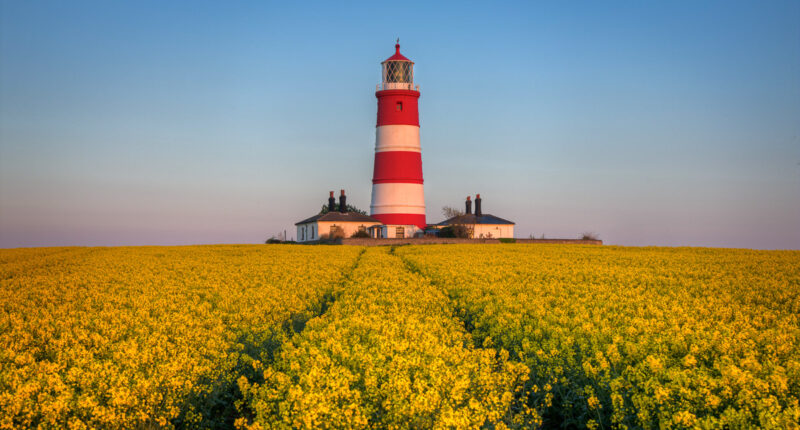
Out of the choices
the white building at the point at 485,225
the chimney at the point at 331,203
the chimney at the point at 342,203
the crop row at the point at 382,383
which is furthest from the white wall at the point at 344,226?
the crop row at the point at 382,383

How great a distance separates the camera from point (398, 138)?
59.7 m

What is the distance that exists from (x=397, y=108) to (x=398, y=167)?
6706 mm

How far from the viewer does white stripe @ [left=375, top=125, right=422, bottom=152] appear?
59.7 m

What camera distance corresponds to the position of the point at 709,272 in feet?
70.0

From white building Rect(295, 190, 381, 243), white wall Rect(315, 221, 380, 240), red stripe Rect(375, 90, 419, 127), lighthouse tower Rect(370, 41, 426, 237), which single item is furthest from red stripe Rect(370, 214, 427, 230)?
red stripe Rect(375, 90, 419, 127)

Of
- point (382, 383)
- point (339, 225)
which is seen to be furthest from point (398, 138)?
point (382, 383)

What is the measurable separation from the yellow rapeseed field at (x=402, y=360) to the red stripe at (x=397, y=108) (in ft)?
152

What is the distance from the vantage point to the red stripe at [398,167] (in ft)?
195

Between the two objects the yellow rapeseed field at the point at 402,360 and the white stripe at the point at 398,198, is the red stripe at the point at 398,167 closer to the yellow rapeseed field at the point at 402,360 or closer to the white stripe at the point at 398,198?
the white stripe at the point at 398,198

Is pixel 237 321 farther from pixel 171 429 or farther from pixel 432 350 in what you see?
pixel 432 350

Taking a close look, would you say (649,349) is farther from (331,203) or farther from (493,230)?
(331,203)

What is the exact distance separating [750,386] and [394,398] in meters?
4.27

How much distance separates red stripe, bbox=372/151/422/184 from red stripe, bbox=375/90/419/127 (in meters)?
3.61

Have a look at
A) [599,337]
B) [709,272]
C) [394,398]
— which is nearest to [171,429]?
[394,398]
